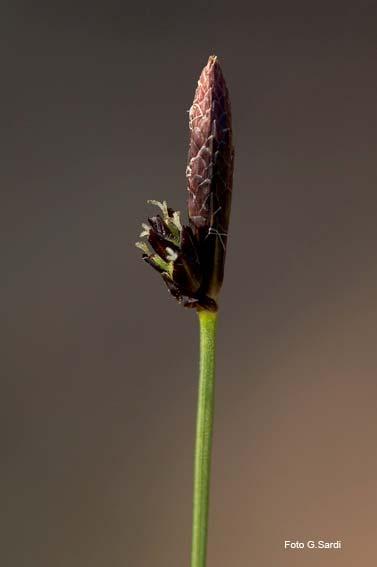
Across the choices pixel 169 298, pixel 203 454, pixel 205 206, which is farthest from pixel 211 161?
pixel 169 298

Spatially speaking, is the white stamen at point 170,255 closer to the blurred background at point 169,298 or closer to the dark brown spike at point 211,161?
the dark brown spike at point 211,161

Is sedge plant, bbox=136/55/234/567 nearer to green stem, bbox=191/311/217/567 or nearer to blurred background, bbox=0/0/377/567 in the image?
green stem, bbox=191/311/217/567

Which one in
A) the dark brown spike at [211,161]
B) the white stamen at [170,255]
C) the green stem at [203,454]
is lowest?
the green stem at [203,454]

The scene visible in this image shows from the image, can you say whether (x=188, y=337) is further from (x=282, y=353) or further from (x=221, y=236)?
(x=221, y=236)

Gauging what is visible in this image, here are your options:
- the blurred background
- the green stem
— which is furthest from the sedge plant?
the blurred background

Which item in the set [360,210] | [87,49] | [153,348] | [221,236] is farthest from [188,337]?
[221,236]

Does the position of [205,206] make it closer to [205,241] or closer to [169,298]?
[205,241]

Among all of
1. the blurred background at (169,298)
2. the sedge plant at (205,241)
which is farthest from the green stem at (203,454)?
the blurred background at (169,298)
